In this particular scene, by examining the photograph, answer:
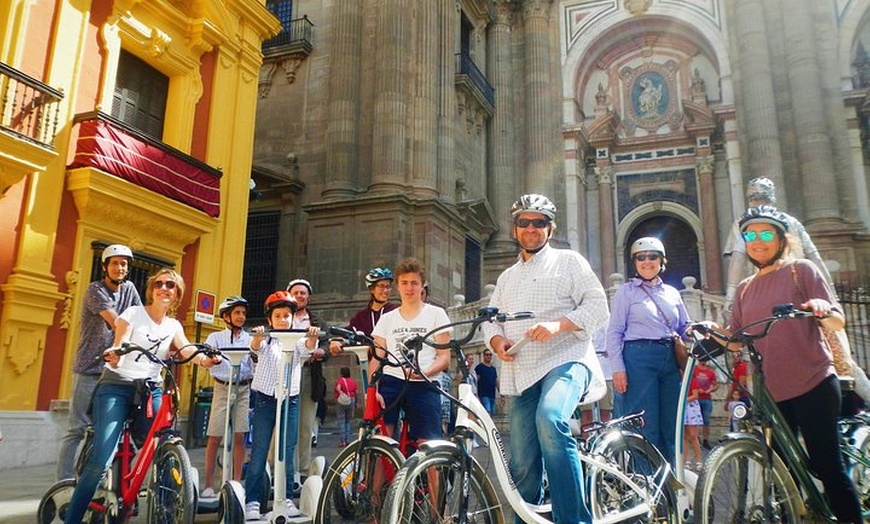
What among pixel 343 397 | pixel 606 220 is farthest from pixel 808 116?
pixel 343 397

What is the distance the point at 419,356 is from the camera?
175 inches

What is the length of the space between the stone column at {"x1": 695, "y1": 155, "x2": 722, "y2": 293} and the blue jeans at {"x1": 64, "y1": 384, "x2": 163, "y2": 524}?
62.4ft

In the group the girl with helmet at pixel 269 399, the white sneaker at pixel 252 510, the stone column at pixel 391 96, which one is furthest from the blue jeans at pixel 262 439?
the stone column at pixel 391 96

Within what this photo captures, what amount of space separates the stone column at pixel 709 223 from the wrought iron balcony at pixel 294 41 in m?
13.3

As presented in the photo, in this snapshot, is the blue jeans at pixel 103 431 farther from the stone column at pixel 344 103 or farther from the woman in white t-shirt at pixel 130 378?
the stone column at pixel 344 103

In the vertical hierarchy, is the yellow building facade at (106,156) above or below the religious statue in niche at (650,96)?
below

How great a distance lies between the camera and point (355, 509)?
3316 mm

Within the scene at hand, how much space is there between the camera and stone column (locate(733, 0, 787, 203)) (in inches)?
737

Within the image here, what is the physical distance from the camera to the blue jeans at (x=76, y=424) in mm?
4684

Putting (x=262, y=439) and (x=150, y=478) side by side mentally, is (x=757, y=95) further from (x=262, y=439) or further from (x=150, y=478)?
(x=150, y=478)

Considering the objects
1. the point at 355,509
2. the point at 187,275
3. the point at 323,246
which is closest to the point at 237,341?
the point at 355,509

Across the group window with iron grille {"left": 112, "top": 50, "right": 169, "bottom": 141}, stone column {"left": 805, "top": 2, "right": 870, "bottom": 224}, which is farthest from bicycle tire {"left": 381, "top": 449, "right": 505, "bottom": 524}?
stone column {"left": 805, "top": 2, "right": 870, "bottom": 224}

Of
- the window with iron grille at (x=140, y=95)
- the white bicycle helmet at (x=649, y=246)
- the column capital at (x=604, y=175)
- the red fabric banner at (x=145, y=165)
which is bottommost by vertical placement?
the white bicycle helmet at (x=649, y=246)

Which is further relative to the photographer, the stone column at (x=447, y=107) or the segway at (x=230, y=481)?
the stone column at (x=447, y=107)
